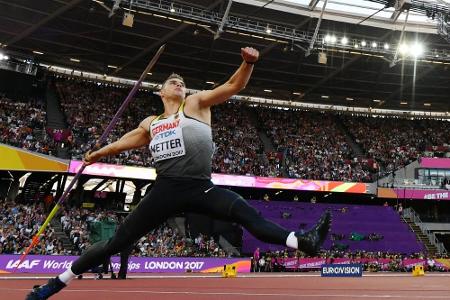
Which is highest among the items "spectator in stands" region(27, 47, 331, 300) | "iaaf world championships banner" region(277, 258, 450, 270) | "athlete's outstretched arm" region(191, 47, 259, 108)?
"athlete's outstretched arm" region(191, 47, 259, 108)

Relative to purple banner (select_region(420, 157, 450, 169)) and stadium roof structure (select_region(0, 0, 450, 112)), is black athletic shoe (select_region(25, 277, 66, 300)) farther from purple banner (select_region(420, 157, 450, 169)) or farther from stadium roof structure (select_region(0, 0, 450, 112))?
purple banner (select_region(420, 157, 450, 169))

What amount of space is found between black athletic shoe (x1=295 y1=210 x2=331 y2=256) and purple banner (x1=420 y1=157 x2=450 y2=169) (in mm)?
41740

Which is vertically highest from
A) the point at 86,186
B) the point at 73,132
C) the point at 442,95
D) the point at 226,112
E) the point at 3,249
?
the point at 442,95

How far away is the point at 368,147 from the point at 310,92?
7.41m

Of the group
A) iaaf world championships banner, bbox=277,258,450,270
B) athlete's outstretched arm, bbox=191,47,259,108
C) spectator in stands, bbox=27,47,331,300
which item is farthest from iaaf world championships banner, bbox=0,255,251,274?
athlete's outstretched arm, bbox=191,47,259,108

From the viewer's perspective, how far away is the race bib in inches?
174

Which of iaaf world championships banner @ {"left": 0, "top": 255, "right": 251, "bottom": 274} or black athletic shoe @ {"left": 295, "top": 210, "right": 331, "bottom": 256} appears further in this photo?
iaaf world championships banner @ {"left": 0, "top": 255, "right": 251, "bottom": 274}

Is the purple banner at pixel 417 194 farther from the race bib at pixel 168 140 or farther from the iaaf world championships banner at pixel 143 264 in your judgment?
the race bib at pixel 168 140

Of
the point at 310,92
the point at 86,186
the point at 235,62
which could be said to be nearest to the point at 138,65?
the point at 235,62

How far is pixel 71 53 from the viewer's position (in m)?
35.0

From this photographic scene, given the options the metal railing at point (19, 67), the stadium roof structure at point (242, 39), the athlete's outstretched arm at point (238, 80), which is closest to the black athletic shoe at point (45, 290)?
the athlete's outstretched arm at point (238, 80)

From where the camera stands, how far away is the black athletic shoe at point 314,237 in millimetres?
4051

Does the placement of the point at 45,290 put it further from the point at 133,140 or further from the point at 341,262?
the point at 341,262

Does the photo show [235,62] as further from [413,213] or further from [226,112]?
[413,213]
